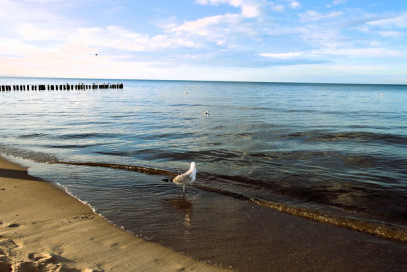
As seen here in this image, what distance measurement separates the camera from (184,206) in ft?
25.1

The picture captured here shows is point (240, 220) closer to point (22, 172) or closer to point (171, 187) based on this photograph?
point (171, 187)

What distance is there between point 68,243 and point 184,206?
9.86ft

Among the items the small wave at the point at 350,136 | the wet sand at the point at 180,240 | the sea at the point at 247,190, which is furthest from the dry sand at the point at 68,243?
the small wave at the point at 350,136

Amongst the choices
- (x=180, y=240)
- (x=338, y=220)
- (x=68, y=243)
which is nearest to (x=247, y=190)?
(x=338, y=220)

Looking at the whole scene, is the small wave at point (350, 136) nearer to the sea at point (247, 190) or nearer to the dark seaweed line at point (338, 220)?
the sea at point (247, 190)

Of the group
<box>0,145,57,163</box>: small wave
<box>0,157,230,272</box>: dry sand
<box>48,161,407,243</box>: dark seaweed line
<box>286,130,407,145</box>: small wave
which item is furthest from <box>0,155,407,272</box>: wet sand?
<box>286,130,407,145</box>: small wave

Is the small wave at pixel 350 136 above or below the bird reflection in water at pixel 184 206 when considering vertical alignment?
above

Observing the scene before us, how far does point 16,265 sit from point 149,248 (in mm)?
1996

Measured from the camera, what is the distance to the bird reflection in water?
6.66m

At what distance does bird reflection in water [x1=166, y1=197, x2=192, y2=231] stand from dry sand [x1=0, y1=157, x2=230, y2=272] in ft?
4.16

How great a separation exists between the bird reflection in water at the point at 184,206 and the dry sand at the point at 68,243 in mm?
1269

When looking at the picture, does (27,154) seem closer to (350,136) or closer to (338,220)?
(338,220)

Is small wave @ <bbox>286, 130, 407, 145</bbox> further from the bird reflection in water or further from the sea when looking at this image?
the bird reflection in water

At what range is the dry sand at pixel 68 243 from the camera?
4.58m
